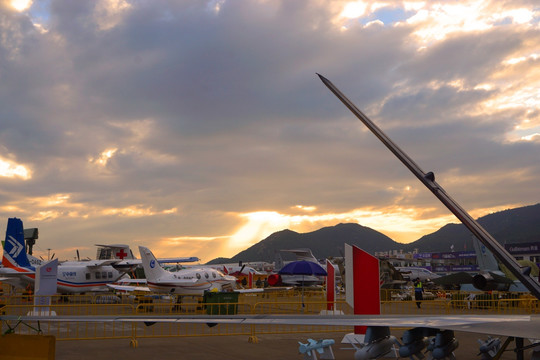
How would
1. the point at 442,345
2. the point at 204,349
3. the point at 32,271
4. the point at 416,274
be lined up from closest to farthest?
the point at 442,345, the point at 204,349, the point at 32,271, the point at 416,274

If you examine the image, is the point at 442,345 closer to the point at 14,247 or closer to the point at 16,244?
the point at 14,247

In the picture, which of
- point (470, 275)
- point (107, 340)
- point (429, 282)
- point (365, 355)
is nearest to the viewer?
point (365, 355)

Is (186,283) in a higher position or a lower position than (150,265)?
lower

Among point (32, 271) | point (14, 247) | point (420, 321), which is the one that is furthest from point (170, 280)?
point (420, 321)

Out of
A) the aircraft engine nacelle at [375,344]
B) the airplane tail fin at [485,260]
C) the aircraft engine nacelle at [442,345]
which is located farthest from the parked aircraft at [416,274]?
the aircraft engine nacelle at [375,344]

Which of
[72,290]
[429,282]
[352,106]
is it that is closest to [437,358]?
[352,106]

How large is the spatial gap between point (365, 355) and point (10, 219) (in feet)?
111

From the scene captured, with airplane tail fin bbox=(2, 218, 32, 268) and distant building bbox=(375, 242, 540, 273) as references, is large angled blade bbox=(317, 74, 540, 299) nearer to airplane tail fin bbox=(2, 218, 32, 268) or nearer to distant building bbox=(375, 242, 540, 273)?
airplane tail fin bbox=(2, 218, 32, 268)

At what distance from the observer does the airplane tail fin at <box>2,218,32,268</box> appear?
3378 centimetres

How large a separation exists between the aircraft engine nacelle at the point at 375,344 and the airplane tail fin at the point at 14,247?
32.2 m

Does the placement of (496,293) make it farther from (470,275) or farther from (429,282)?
(429,282)

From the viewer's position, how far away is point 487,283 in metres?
30.0

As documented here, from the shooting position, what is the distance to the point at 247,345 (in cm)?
1479

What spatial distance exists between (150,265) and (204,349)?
14.5 m
